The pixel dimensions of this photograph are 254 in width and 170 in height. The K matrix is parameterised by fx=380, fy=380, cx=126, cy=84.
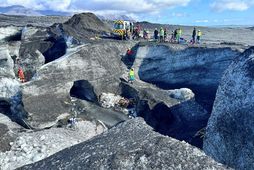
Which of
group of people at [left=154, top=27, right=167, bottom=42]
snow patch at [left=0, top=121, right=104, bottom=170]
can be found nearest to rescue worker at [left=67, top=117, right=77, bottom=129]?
snow patch at [left=0, top=121, right=104, bottom=170]

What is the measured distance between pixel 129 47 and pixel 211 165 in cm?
2933

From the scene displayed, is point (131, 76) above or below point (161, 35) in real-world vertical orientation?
below

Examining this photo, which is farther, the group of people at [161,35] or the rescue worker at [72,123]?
the group of people at [161,35]

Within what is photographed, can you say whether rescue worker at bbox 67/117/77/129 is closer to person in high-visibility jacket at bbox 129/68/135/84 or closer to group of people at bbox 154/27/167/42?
person in high-visibility jacket at bbox 129/68/135/84

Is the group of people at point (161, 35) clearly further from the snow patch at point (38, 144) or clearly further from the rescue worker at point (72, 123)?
the snow patch at point (38, 144)

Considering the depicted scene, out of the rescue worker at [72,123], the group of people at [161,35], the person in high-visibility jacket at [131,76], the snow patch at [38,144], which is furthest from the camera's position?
the group of people at [161,35]

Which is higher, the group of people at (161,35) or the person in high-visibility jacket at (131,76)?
the group of people at (161,35)

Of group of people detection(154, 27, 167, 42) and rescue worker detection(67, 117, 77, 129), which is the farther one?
group of people detection(154, 27, 167, 42)

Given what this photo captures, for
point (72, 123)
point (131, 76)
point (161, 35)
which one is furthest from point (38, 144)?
point (161, 35)

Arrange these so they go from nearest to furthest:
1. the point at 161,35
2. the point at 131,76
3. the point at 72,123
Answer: the point at 72,123
the point at 131,76
the point at 161,35

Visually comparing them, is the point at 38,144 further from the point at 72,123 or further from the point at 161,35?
the point at 161,35

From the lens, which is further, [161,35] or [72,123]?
[161,35]

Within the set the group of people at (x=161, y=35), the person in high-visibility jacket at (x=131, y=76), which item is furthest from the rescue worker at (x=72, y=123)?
the group of people at (x=161, y=35)

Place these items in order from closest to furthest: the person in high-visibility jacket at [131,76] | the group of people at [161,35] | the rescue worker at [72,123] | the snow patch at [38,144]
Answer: the snow patch at [38,144] < the rescue worker at [72,123] < the person in high-visibility jacket at [131,76] < the group of people at [161,35]
